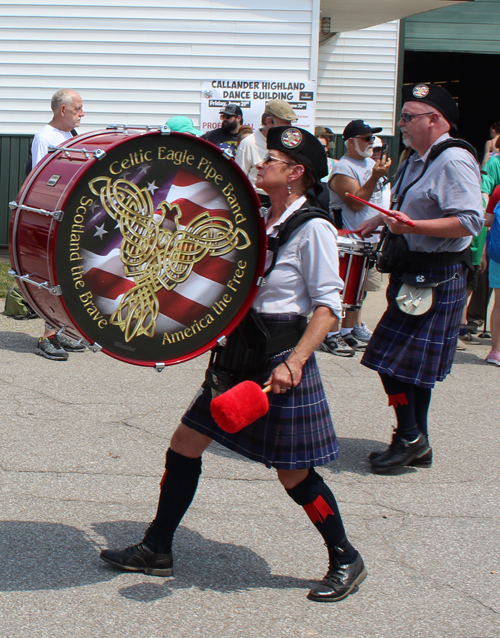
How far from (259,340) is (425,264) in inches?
64.2

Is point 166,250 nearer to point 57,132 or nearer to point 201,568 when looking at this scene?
point 201,568

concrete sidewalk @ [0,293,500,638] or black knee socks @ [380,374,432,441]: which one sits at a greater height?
black knee socks @ [380,374,432,441]

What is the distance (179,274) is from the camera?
276cm

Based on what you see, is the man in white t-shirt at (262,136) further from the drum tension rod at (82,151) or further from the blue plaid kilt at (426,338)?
the drum tension rod at (82,151)

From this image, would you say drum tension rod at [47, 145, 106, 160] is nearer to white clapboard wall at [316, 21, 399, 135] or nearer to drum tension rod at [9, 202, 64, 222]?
drum tension rod at [9, 202, 64, 222]

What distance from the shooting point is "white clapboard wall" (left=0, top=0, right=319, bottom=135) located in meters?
10.4

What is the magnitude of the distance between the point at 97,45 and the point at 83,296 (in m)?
8.71

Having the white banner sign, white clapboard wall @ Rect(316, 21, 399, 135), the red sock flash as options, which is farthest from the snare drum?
white clapboard wall @ Rect(316, 21, 399, 135)

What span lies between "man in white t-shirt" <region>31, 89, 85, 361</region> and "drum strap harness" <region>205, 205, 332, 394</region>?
11.5 ft

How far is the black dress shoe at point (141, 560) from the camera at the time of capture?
3035mm

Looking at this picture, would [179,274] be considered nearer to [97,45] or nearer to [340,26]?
[97,45]

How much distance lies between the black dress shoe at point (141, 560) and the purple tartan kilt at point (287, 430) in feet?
1.69

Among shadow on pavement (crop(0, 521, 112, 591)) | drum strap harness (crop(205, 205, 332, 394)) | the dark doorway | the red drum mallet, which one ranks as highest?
the dark doorway

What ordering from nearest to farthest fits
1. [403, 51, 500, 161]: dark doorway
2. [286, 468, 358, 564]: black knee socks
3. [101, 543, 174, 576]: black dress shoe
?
[286, 468, 358, 564]: black knee socks → [101, 543, 174, 576]: black dress shoe → [403, 51, 500, 161]: dark doorway
